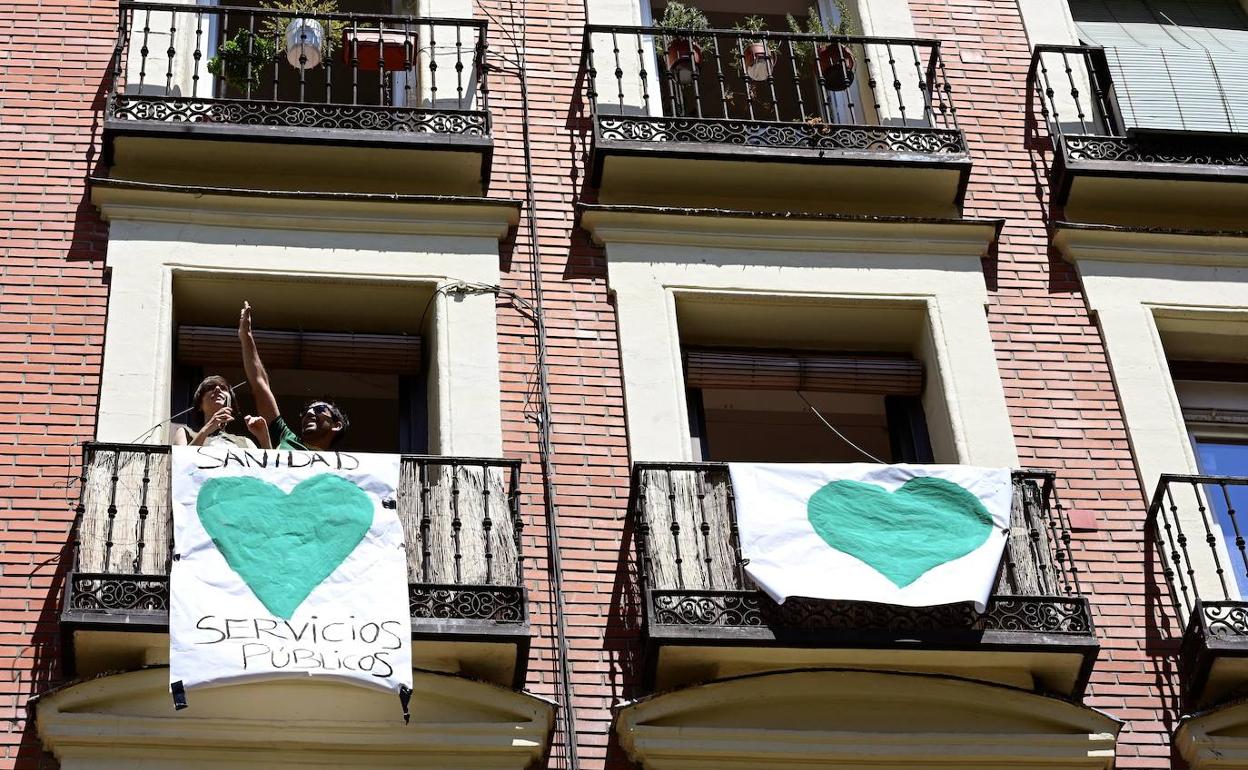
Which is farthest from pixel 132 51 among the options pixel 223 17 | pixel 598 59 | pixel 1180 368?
pixel 1180 368

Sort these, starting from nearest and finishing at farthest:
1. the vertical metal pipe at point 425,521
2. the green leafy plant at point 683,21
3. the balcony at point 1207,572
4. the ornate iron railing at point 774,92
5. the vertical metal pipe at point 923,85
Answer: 1. the vertical metal pipe at point 425,521
2. the balcony at point 1207,572
3. the ornate iron railing at point 774,92
4. the vertical metal pipe at point 923,85
5. the green leafy plant at point 683,21

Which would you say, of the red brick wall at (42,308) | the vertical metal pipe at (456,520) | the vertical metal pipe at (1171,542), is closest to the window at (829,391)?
the vertical metal pipe at (1171,542)

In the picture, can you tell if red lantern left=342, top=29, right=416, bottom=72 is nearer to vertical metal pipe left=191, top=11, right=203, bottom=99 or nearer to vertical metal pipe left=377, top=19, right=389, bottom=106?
vertical metal pipe left=377, top=19, right=389, bottom=106

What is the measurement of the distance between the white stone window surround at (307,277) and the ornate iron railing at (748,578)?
113 centimetres

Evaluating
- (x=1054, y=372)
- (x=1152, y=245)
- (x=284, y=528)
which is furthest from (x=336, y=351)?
(x=1152, y=245)

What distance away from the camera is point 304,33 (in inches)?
575

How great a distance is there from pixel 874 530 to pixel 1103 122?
4.50 m

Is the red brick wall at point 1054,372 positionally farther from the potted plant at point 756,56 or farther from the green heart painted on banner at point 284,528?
the green heart painted on banner at point 284,528

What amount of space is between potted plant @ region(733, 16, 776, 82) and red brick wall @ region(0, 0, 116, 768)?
4426 millimetres

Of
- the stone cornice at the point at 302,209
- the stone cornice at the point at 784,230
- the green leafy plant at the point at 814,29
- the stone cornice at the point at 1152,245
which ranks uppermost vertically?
the green leafy plant at the point at 814,29

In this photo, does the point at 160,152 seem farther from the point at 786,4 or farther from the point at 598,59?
the point at 786,4

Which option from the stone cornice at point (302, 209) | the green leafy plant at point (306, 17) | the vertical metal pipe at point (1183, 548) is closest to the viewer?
the vertical metal pipe at point (1183, 548)

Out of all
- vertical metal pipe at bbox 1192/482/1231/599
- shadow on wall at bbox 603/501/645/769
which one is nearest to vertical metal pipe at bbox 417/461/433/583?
shadow on wall at bbox 603/501/645/769

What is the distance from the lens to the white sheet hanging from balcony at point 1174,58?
49.4ft
